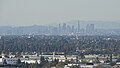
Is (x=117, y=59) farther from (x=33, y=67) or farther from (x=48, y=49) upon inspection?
(x=48, y=49)

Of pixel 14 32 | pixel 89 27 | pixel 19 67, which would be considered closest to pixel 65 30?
pixel 89 27

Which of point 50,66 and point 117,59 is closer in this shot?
point 50,66

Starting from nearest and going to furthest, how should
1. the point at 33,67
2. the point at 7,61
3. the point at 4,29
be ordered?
the point at 33,67 → the point at 7,61 → the point at 4,29

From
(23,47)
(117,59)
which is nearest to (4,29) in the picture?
(23,47)

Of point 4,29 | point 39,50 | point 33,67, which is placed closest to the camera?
point 33,67

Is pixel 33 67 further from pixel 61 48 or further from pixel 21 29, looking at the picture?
pixel 21 29

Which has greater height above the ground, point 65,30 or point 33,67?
point 33,67

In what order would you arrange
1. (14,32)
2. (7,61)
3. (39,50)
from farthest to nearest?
(14,32) → (39,50) → (7,61)

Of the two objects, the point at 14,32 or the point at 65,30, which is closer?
the point at 14,32

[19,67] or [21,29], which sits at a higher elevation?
[19,67]
